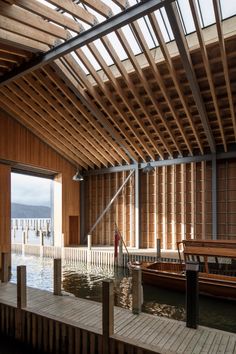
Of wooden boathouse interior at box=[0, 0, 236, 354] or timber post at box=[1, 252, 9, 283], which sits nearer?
wooden boathouse interior at box=[0, 0, 236, 354]

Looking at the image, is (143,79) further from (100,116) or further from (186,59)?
(100,116)

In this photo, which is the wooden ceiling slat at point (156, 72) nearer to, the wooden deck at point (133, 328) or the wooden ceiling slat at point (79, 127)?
the wooden ceiling slat at point (79, 127)

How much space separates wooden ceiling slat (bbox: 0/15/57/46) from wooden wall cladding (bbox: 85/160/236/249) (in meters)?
7.33

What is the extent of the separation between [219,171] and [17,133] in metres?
8.10

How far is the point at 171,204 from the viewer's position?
12867 mm

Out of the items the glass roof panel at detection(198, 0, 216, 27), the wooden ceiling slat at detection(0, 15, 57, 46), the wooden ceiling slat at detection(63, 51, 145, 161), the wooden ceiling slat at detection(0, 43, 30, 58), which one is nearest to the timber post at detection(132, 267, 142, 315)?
the wooden ceiling slat at detection(0, 15, 57, 46)

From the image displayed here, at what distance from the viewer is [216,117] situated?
1022cm

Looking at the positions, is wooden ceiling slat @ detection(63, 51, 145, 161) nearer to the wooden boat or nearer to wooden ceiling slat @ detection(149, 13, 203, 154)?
wooden ceiling slat @ detection(149, 13, 203, 154)

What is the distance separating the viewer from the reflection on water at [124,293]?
20.6 feet

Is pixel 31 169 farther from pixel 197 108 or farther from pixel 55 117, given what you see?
pixel 197 108

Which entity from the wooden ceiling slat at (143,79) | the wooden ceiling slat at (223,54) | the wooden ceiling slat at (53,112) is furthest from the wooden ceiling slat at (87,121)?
the wooden ceiling slat at (223,54)

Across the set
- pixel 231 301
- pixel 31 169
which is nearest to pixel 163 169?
pixel 31 169

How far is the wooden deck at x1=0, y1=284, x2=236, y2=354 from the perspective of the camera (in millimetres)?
3977

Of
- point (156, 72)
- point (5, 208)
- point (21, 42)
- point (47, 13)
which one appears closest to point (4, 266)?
point (5, 208)
